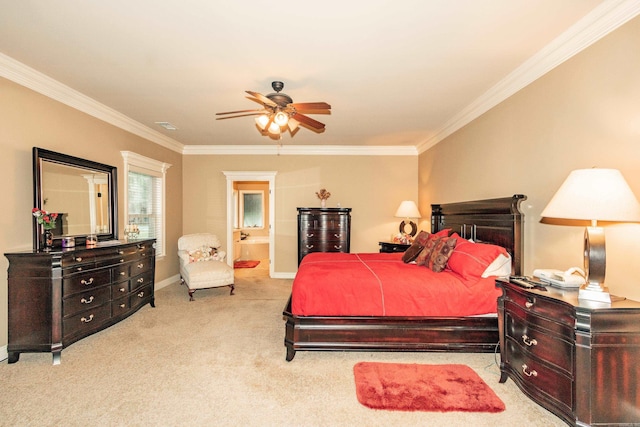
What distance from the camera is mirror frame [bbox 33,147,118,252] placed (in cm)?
297

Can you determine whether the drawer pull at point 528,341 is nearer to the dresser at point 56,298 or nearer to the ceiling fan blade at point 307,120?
the ceiling fan blade at point 307,120

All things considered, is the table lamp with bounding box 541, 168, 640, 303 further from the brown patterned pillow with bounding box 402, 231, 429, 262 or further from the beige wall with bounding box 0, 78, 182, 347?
the beige wall with bounding box 0, 78, 182, 347

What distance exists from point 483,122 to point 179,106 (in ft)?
12.8

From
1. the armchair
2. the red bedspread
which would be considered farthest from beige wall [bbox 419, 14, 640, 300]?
the armchair

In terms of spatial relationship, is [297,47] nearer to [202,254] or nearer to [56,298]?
[56,298]

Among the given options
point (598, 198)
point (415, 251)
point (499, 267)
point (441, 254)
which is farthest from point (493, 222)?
point (598, 198)

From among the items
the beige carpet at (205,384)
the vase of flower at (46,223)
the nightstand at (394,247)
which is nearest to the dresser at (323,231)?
the nightstand at (394,247)

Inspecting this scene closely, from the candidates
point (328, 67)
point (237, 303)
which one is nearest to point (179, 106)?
point (328, 67)

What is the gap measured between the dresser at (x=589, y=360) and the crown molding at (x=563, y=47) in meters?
1.88

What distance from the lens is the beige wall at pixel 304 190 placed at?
6145 mm

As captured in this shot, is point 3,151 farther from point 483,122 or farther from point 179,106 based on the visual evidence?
point 483,122

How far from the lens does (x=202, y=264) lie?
4895 mm

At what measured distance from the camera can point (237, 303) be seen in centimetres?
446

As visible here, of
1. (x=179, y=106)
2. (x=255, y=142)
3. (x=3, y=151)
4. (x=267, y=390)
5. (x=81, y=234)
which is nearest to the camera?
(x=267, y=390)
